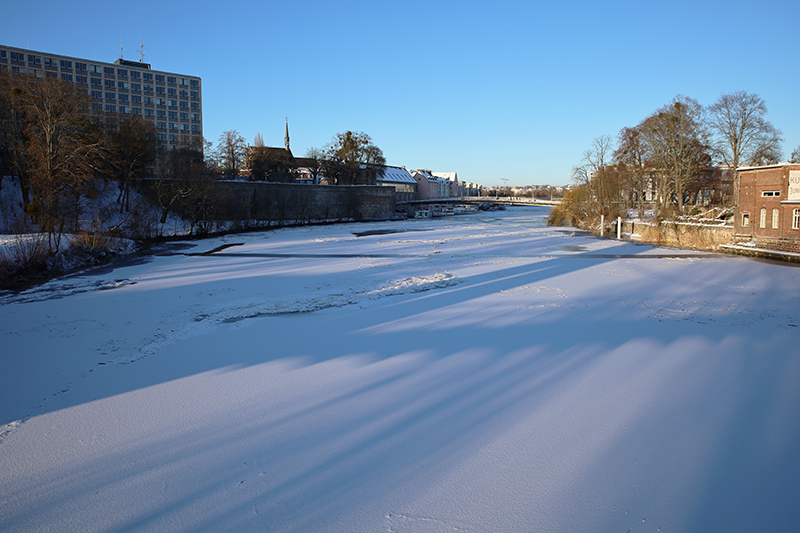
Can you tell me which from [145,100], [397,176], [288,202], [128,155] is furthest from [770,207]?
[397,176]

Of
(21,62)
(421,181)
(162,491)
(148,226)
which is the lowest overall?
(162,491)

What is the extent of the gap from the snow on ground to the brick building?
13.3m

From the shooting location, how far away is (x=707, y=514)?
11.9ft

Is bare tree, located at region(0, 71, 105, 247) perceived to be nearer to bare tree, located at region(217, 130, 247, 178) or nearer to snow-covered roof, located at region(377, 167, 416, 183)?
bare tree, located at region(217, 130, 247, 178)

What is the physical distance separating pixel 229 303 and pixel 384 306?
3.58 m

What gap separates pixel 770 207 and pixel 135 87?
272 ft

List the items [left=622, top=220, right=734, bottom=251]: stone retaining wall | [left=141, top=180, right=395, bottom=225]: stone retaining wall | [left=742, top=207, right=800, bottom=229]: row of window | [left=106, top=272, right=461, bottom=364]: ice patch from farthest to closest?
[left=141, top=180, right=395, bottom=225]: stone retaining wall, [left=622, top=220, right=734, bottom=251]: stone retaining wall, [left=742, top=207, right=800, bottom=229]: row of window, [left=106, top=272, right=461, bottom=364]: ice patch

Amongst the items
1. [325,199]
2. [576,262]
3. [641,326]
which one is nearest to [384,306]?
[641,326]

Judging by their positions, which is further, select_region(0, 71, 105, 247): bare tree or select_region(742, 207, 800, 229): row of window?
select_region(742, 207, 800, 229): row of window

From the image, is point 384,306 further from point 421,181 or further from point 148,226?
point 421,181

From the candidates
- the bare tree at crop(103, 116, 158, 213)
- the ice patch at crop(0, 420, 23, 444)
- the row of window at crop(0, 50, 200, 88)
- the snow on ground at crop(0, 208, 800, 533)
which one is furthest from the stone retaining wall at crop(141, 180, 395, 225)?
the row of window at crop(0, 50, 200, 88)

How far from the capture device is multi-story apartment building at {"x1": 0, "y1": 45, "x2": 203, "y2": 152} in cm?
6562

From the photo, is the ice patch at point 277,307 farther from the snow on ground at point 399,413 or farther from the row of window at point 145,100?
the row of window at point 145,100

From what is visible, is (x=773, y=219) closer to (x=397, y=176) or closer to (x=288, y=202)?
(x=288, y=202)
